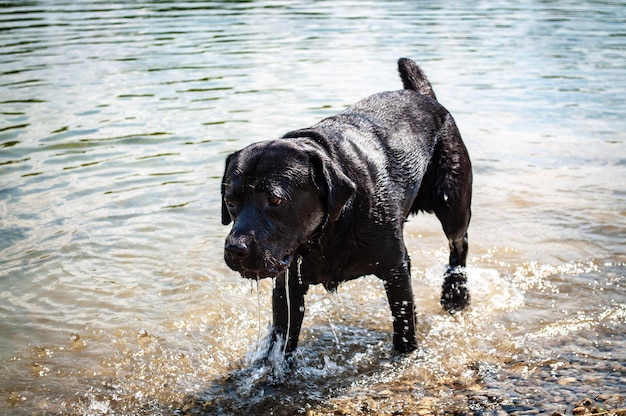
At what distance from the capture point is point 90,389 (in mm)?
4410

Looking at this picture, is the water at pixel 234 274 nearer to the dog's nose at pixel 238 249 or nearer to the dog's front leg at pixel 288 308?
the dog's front leg at pixel 288 308

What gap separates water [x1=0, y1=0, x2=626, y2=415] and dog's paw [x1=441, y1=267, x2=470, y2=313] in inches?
3.6

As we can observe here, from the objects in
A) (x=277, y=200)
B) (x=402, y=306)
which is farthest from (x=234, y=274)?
(x=277, y=200)

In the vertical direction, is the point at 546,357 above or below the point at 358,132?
below

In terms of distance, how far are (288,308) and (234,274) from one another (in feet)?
6.00

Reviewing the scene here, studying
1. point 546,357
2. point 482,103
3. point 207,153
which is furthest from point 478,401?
point 482,103

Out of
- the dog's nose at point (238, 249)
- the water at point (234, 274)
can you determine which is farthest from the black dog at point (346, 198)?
the water at point (234, 274)

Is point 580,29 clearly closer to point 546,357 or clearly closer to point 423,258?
point 423,258

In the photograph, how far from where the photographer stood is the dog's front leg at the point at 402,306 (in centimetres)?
436

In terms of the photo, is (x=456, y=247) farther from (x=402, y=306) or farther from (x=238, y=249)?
(x=238, y=249)

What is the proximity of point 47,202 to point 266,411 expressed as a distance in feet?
14.4

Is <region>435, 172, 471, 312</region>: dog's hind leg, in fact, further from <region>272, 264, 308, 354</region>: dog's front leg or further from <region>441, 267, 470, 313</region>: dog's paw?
<region>272, 264, 308, 354</region>: dog's front leg

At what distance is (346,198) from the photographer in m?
3.84

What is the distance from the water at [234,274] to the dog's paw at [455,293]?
0.09 m
